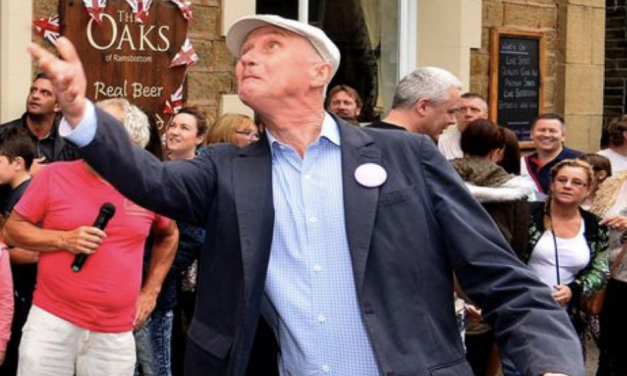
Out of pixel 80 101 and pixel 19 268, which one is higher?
pixel 80 101

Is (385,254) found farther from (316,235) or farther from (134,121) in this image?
(134,121)

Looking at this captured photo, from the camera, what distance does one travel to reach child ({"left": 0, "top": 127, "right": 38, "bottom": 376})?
5355 mm

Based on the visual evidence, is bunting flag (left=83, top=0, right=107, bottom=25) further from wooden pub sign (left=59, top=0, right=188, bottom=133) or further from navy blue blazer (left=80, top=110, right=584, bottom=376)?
navy blue blazer (left=80, top=110, right=584, bottom=376)

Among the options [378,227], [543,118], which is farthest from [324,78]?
[543,118]

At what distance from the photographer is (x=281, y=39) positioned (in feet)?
9.90

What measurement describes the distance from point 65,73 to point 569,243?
4.22 meters

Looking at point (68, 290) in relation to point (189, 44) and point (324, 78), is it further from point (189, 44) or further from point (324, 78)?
point (189, 44)

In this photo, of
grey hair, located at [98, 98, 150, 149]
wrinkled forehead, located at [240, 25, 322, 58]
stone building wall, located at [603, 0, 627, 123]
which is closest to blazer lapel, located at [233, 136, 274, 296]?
wrinkled forehead, located at [240, 25, 322, 58]

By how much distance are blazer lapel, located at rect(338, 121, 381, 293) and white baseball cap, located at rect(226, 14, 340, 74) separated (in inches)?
9.4

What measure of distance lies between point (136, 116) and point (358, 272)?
7.80 ft

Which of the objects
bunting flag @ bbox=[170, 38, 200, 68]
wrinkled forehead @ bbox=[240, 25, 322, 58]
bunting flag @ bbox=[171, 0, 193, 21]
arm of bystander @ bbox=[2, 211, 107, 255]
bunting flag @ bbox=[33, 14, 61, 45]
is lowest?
arm of bystander @ bbox=[2, 211, 107, 255]

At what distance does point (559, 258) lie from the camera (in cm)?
606

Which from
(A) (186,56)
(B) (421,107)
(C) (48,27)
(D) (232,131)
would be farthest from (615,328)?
(C) (48,27)

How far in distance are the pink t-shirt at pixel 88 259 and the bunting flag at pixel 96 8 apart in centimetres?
208
